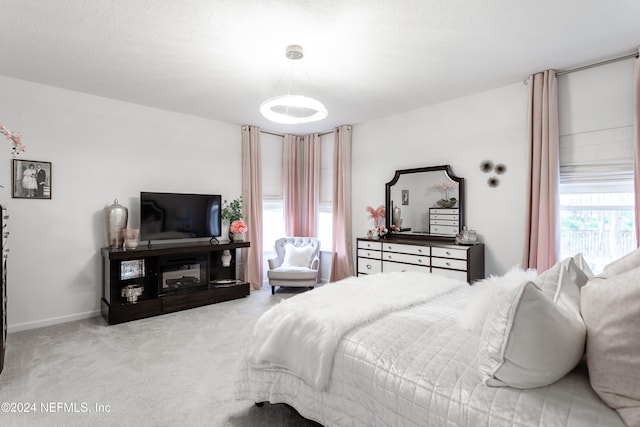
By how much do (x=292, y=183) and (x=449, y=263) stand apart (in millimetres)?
3118

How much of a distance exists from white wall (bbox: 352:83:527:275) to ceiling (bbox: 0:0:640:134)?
0.82 feet

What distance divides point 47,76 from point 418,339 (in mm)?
4296

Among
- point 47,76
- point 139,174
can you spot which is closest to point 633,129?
point 139,174

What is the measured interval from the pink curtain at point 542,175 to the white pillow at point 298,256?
2916 mm

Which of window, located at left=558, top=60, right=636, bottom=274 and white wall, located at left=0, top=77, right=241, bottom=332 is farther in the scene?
white wall, located at left=0, top=77, right=241, bottom=332

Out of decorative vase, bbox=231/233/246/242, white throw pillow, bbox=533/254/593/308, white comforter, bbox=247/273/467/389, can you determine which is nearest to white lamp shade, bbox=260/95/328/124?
white comforter, bbox=247/273/467/389

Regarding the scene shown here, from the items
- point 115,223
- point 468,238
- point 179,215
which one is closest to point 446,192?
point 468,238

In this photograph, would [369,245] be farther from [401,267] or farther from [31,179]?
[31,179]

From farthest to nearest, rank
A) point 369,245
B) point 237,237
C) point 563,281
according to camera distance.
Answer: point 237,237 < point 369,245 < point 563,281

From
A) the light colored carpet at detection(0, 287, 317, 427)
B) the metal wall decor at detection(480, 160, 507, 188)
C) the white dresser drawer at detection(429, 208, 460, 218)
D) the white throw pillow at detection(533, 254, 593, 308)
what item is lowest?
the light colored carpet at detection(0, 287, 317, 427)

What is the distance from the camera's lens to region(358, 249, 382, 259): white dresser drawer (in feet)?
14.7

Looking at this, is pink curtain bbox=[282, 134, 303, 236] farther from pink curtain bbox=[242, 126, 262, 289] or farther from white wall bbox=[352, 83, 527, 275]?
white wall bbox=[352, 83, 527, 275]

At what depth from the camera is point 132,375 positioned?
8.30 ft

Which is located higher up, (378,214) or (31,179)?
(31,179)
